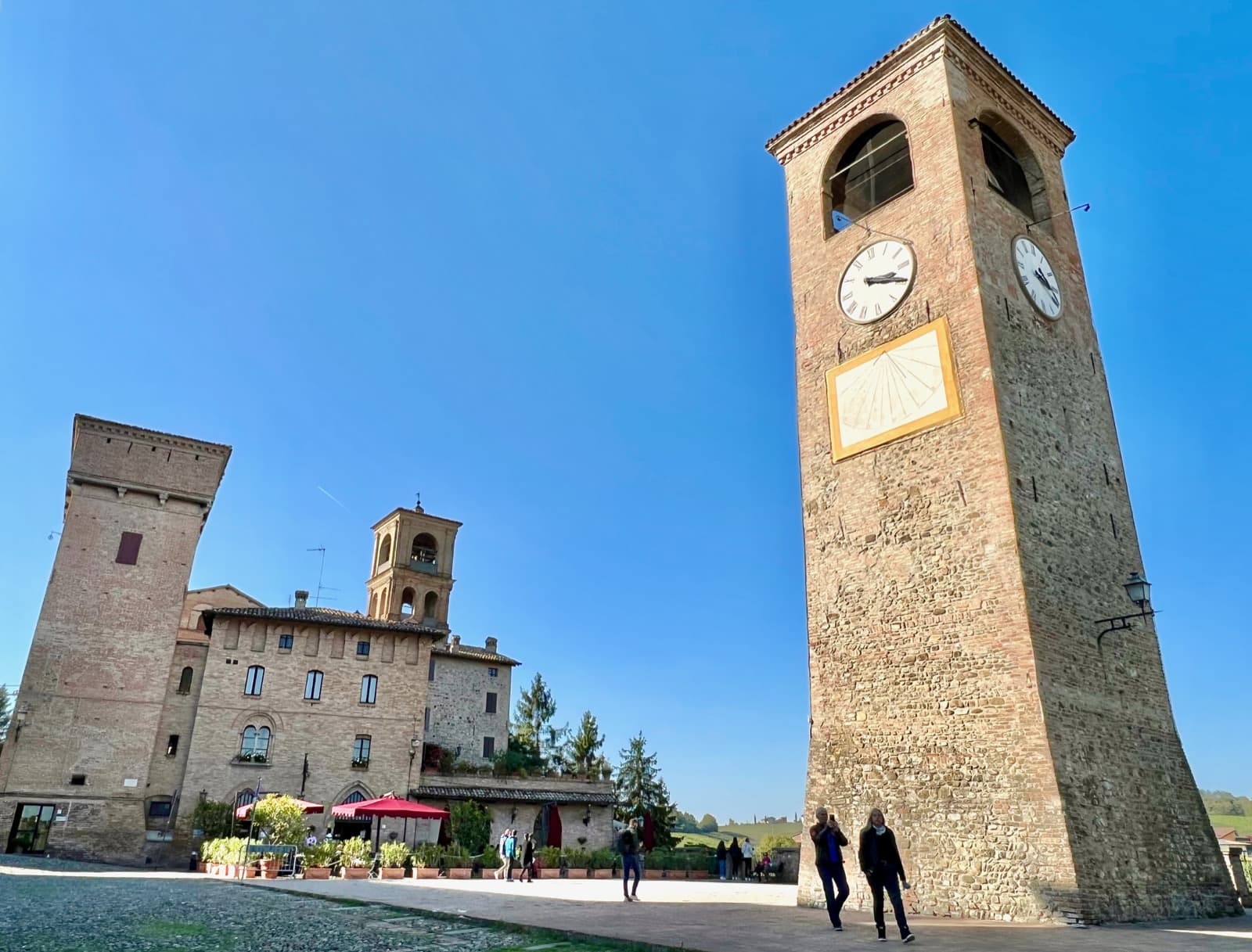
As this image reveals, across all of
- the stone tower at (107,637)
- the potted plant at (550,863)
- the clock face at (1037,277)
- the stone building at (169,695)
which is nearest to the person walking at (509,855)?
the potted plant at (550,863)

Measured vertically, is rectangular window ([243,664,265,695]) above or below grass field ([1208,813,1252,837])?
above

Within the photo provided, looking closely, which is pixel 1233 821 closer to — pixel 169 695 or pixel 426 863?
pixel 426 863

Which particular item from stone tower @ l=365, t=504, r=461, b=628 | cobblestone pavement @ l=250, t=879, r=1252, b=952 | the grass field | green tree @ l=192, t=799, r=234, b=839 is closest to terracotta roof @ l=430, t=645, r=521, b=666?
stone tower @ l=365, t=504, r=461, b=628

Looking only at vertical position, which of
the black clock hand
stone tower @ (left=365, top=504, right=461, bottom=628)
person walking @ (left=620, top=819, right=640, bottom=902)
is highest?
stone tower @ (left=365, top=504, right=461, bottom=628)

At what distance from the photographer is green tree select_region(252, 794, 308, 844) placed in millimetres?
19812

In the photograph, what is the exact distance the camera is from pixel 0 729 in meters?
41.2

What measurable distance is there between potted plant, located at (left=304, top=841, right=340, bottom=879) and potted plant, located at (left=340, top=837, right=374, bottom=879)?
0.20 meters

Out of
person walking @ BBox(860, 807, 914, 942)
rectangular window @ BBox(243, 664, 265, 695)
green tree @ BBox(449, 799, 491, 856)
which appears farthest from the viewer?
rectangular window @ BBox(243, 664, 265, 695)

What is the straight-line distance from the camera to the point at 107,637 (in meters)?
27.1

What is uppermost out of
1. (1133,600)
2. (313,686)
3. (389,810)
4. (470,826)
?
(313,686)

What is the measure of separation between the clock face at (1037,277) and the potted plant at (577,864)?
1756cm

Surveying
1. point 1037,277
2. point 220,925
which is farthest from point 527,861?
point 1037,277

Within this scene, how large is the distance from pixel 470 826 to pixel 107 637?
1320 cm

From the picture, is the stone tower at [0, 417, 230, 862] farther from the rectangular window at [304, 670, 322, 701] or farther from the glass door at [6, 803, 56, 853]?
the rectangular window at [304, 670, 322, 701]
